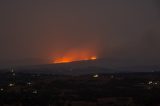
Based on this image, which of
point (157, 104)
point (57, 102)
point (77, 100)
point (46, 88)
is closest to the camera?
point (157, 104)

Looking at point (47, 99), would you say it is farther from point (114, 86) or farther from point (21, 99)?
point (114, 86)

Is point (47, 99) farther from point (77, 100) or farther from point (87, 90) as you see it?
point (87, 90)

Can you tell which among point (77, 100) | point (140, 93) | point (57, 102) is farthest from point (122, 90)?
point (57, 102)

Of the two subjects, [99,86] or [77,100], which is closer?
[77,100]

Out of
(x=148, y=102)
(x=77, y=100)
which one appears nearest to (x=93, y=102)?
(x=77, y=100)

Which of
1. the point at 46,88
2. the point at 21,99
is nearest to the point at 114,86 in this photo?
the point at 46,88

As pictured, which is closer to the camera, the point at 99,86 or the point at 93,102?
the point at 93,102

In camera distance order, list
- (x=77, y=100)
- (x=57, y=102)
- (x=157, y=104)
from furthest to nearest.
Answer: (x=77, y=100) → (x=57, y=102) → (x=157, y=104)

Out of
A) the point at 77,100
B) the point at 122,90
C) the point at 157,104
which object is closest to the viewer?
the point at 157,104

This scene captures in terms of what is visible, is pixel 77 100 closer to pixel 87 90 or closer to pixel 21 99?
pixel 21 99

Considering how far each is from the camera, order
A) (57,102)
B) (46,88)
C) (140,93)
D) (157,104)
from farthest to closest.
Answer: (46,88) → (140,93) → (57,102) → (157,104)
